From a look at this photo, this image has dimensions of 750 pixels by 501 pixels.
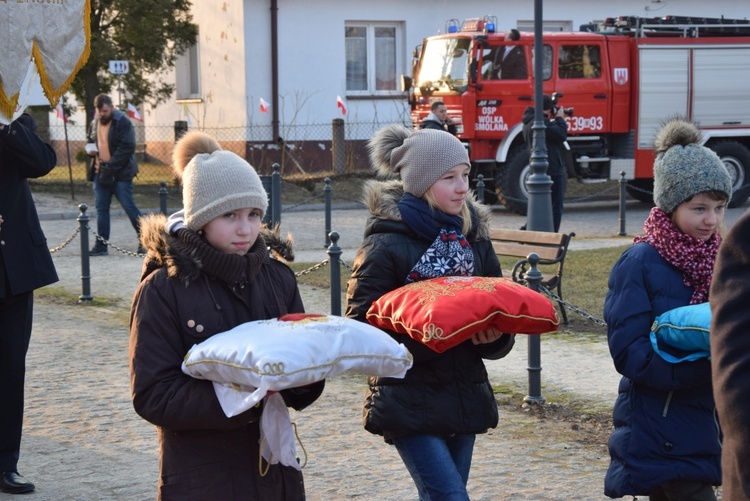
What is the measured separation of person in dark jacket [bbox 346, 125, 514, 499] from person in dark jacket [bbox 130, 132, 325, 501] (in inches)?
24.2

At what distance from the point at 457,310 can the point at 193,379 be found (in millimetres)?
938

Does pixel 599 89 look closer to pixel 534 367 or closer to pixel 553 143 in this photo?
pixel 553 143

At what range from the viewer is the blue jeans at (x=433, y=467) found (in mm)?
3916

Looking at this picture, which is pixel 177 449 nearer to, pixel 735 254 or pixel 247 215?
pixel 247 215

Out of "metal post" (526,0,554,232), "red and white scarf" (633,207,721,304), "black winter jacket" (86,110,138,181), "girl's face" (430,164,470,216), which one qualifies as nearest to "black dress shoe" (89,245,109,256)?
"black winter jacket" (86,110,138,181)

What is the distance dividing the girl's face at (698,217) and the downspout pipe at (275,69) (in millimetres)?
21622

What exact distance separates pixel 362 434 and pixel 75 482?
1718mm

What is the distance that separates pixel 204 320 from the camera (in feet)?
10.9

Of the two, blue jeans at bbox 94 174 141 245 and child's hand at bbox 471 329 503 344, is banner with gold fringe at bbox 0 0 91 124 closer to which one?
child's hand at bbox 471 329 503 344

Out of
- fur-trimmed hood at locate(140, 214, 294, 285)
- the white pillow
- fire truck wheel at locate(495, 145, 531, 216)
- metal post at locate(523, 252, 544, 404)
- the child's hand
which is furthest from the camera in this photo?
fire truck wheel at locate(495, 145, 531, 216)

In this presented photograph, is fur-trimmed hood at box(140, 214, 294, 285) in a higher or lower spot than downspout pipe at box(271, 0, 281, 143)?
lower

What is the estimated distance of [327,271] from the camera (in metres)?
13.2

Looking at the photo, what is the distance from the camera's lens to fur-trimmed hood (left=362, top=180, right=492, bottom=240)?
13.7 feet

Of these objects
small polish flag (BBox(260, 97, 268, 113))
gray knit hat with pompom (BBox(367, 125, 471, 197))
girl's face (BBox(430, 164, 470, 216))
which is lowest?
Result: girl's face (BBox(430, 164, 470, 216))
